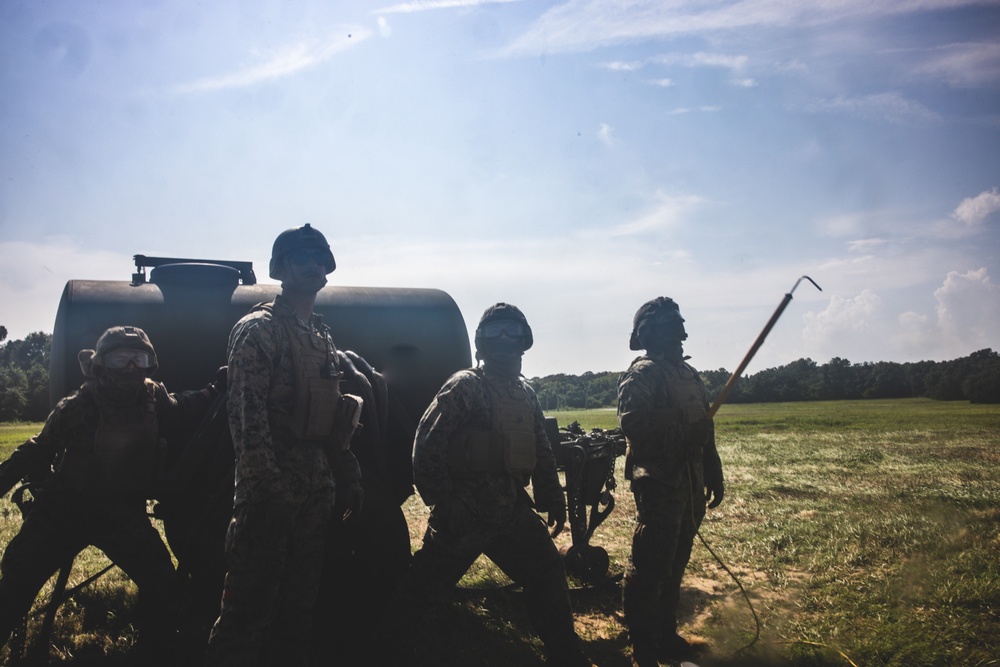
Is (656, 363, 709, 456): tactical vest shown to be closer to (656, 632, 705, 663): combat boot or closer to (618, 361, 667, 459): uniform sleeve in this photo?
(618, 361, 667, 459): uniform sleeve

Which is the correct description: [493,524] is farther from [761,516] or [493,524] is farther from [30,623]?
[761,516]

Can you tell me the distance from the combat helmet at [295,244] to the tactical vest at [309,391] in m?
0.33

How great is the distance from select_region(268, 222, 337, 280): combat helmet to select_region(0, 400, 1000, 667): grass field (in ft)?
10.4

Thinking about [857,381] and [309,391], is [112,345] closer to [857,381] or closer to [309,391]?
[309,391]

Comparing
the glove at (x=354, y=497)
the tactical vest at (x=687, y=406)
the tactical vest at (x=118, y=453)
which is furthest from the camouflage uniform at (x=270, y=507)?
the tactical vest at (x=687, y=406)

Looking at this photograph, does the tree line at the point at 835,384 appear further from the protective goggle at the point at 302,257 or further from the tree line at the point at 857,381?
the protective goggle at the point at 302,257

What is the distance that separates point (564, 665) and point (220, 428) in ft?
9.57

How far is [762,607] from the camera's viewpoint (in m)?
6.24

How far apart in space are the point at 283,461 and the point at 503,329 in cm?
178

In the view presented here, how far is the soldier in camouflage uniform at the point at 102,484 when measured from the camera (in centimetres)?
434

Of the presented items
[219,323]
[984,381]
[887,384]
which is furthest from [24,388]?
[984,381]

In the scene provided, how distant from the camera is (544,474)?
489 cm

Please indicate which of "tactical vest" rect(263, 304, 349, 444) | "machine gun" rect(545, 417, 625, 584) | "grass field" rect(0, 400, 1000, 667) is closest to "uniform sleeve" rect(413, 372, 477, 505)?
"tactical vest" rect(263, 304, 349, 444)

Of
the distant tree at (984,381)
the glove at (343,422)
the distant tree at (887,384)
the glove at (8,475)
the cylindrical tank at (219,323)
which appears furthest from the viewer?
the distant tree at (887,384)
